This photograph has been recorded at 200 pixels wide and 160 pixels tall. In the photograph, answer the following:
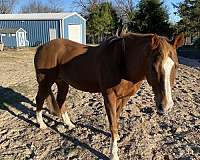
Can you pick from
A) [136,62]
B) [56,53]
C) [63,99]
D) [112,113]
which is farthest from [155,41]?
[63,99]

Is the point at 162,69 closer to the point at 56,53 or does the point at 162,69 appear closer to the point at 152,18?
the point at 56,53

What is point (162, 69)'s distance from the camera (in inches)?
119

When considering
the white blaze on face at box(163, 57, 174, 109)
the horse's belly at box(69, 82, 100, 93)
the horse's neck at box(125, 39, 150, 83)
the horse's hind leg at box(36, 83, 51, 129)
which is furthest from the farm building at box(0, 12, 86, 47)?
the white blaze on face at box(163, 57, 174, 109)

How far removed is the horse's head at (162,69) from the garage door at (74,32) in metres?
28.8

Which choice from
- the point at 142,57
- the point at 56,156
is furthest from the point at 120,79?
the point at 56,156

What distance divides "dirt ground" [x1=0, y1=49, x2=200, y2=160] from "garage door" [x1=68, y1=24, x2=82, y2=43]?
25.1m

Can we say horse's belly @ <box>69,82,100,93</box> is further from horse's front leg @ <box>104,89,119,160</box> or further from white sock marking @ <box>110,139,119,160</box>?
white sock marking @ <box>110,139,119,160</box>

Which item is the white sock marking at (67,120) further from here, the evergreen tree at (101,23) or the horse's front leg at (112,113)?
the evergreen tree at (101,23)

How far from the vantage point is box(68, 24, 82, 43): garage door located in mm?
31556

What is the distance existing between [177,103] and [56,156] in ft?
9.85

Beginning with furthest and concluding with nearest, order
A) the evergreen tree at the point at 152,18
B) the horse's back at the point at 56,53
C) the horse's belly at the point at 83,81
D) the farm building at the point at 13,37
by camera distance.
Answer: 1. the farm building at the point at 13,37
2. the evergreen tree at the point at 152,18
3. the horse's back at the point at 56,53
4. the horse's belly at the point at 83,81

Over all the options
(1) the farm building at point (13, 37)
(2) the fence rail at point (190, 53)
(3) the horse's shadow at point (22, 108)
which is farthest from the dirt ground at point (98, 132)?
(1) the farm building at point (13, 37)

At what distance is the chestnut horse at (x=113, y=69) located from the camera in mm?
3074

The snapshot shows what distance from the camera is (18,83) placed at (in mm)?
9281
